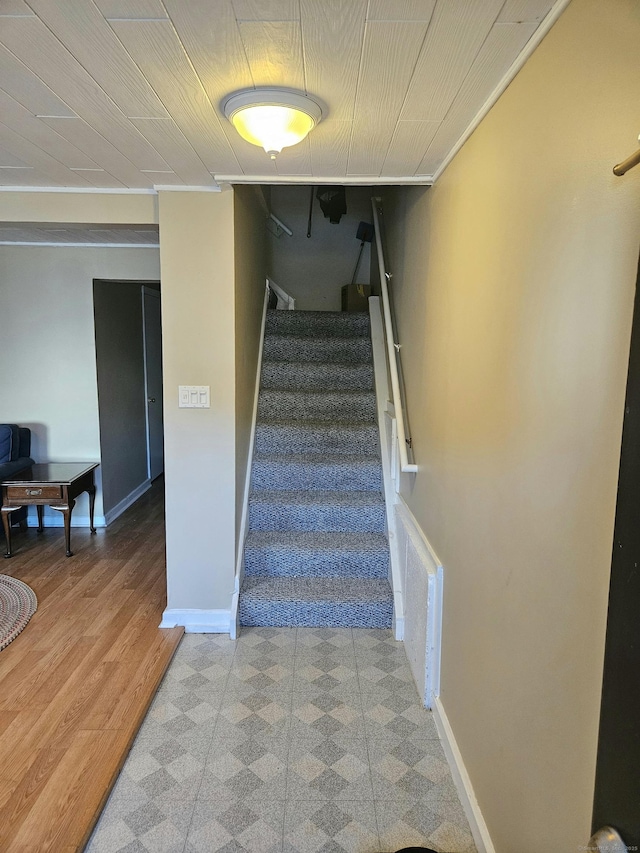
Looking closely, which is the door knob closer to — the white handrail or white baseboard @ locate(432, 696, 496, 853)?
white baseboard @ locate(432, 696, 496, 853)

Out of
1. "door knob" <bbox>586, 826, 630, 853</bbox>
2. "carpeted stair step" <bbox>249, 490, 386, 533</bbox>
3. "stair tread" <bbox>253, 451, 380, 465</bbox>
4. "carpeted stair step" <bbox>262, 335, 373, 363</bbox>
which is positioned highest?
"carpeted stair step" <bbox>262, 335, 373, 363</bbox>

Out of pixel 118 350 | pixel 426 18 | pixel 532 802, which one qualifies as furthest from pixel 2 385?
pixel 532 802

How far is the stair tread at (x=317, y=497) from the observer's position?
10.5 ft

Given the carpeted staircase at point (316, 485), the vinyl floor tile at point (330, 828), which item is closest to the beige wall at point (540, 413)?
the vinyl floor tile at point (330, 828)

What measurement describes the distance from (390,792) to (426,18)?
7.18 ft

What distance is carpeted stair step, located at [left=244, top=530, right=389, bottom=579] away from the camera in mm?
2967

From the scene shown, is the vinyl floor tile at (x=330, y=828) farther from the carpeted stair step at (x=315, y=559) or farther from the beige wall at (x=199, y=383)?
the carpeted stair step at (x=315, y=559)

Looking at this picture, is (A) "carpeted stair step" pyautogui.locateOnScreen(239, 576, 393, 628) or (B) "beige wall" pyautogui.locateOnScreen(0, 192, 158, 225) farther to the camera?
(A) "carpeted stair step" pyautogui.locateOnScreen(239, 576, 393, 628)

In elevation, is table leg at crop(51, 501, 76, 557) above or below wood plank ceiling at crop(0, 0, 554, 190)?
below

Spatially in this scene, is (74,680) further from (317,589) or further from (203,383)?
(203,383)

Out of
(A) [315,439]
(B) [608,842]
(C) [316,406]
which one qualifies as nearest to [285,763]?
(B) [608,842]

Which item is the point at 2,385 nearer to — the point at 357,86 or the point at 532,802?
the point at 357,86

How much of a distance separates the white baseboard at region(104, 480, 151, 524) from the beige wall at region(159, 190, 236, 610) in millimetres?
1864

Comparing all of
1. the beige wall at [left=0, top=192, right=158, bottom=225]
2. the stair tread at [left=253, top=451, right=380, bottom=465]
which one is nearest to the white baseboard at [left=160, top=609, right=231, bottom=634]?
the stair tread at [left=253, top=451, right=380, bottom=465]
